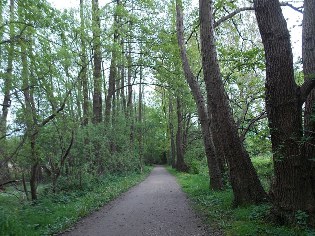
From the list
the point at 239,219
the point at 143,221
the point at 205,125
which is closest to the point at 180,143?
the point at 205,125

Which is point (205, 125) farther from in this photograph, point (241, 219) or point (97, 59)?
point (97, 59)

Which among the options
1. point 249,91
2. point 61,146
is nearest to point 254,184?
point 249,91

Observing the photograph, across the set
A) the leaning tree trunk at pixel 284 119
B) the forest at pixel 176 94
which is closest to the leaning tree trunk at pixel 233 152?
the forest at pixel 176 94

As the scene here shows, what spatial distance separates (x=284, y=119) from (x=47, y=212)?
271 inches

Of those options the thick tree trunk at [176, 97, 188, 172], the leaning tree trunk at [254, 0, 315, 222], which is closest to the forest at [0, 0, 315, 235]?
the leaning tree trunk at [254, 0, 315, 222]

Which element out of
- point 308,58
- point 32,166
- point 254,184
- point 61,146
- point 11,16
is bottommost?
point 254,184

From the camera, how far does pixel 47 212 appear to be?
28.0ft

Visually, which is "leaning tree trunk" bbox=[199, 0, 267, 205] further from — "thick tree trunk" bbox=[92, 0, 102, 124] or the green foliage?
"thick tree trunk" bbox=[92, 0, 102, 124]

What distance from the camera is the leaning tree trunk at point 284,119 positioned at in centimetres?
579

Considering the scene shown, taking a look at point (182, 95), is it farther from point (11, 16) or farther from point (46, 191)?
point (11, 16)

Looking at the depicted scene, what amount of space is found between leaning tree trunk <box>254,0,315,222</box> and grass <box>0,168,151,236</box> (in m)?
5.26

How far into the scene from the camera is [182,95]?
60.8ft

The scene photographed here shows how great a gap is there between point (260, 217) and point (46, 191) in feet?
28.8

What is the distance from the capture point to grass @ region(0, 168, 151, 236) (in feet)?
21.1
